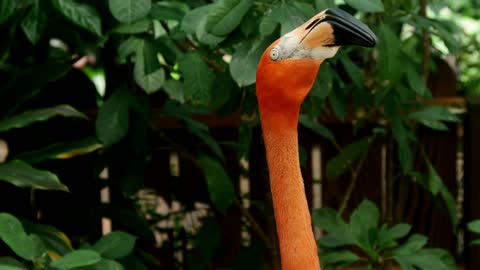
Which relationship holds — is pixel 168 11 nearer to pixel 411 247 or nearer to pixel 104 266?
pixel 104 266

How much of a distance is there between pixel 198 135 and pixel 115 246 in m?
0.78

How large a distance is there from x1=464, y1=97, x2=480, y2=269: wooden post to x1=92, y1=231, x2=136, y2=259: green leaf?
→ 201cm

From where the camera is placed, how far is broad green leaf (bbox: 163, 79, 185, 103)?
2.75m

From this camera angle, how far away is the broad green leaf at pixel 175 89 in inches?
108

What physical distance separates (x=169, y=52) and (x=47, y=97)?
0.81 metres

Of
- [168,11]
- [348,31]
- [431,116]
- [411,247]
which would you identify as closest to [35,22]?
[168,11]

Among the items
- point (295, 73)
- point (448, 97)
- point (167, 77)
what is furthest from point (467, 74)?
point (295, 73)

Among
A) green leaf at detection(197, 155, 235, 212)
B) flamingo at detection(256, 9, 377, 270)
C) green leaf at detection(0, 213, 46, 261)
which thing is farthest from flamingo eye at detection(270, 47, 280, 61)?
green leaf at detection(197, 155, 235, 212)

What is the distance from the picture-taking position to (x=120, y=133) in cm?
275

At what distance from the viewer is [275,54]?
1790 millimetres

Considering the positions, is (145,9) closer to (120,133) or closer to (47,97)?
(120,133)

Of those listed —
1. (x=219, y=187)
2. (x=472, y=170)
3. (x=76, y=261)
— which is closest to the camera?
(x=76, y=261)

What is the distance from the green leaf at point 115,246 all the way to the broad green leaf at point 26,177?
22 cm

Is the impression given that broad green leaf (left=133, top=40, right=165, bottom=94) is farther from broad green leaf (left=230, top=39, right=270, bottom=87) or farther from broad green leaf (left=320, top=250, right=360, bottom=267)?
broad green leaf (left=320, top=250, right=360, bottom=267)
